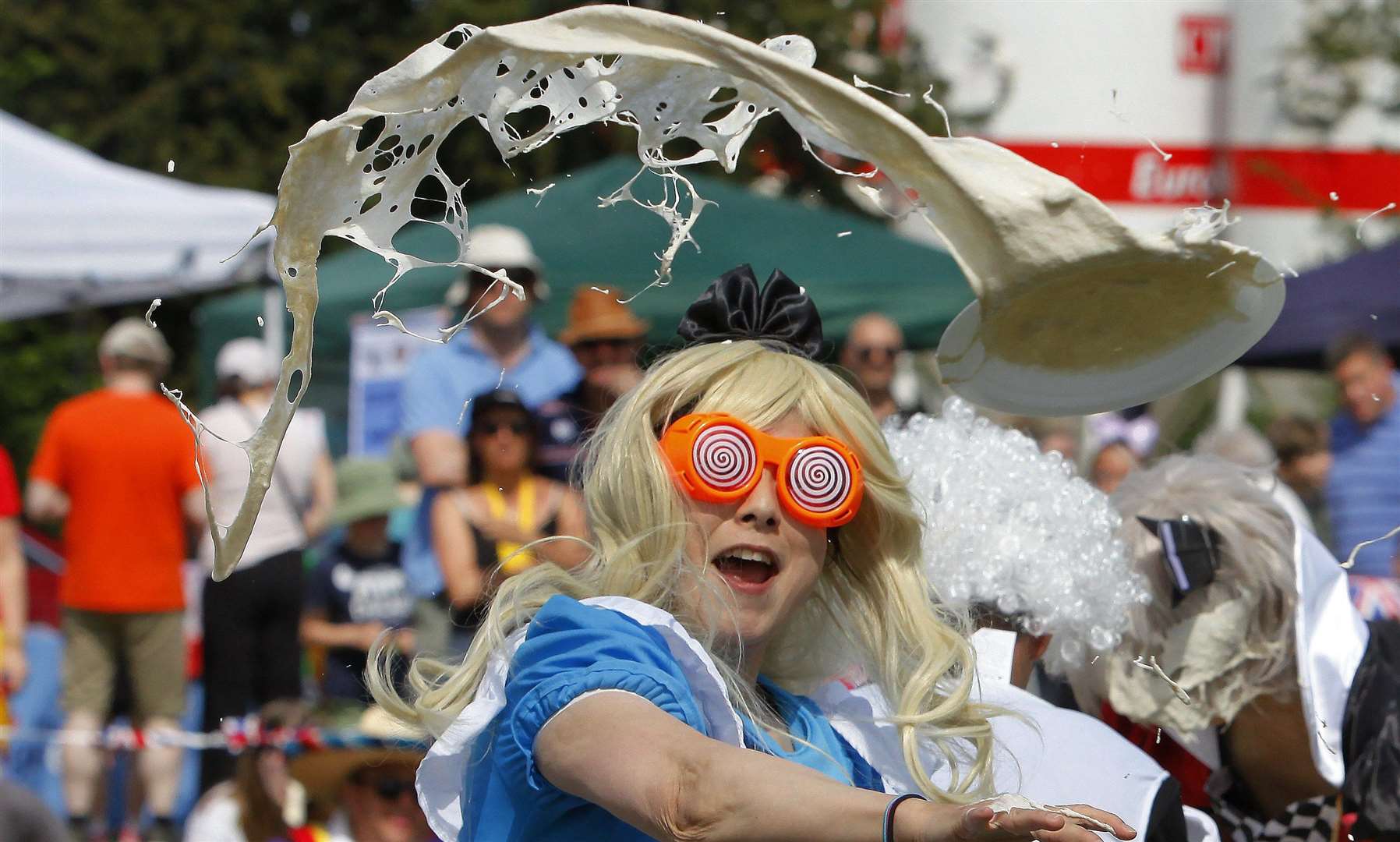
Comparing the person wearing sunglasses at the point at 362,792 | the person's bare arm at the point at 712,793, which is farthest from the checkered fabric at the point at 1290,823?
the person wearing sunglasses at the point at 362,792

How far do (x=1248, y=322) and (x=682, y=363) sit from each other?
2.22 feet

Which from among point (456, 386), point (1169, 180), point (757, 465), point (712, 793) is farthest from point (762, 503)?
point (1169, 180)

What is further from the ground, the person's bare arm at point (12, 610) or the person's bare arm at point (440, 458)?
the person's bare arm at point (440, 458)

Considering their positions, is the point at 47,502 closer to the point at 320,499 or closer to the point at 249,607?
the point at 249,607

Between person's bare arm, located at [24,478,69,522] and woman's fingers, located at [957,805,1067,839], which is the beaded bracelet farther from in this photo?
person's bare arm, located at [24,478,69,522]

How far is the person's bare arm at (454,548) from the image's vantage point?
516 cm

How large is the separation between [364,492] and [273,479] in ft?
1.06

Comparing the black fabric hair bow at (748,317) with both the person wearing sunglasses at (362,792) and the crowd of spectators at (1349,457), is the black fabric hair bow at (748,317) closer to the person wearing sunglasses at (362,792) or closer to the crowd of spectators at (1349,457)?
the person wearing sunglasses at (362,792)

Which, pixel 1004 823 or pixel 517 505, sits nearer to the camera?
pixel 1004 823

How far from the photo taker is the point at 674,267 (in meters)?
7.57

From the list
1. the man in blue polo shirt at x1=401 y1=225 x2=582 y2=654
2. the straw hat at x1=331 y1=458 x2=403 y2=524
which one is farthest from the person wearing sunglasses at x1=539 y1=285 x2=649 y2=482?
the straw hat at x1=331 y1=458 x2=403 y2=524

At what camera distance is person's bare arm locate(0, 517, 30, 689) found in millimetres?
5625

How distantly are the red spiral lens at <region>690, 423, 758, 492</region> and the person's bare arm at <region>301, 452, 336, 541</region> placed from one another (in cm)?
466

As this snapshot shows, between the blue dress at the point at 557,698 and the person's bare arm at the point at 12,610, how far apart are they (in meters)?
4.28
